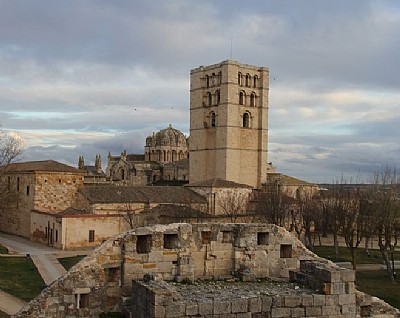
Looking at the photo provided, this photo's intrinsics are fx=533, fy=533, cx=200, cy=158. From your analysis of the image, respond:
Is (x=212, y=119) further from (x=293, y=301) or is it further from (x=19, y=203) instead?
(x=293, y=301)

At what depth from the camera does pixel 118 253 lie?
12.5m

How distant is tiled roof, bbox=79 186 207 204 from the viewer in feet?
145

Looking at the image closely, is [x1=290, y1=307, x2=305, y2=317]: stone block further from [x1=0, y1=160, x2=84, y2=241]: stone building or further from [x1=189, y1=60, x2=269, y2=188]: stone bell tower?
[x1=189, y1=60, x2=269, y2=188]: stone bell tower

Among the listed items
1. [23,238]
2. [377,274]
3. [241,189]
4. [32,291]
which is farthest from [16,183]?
[377,274]

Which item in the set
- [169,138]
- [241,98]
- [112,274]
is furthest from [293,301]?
[169,138]

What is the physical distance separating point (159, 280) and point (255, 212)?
33349mm

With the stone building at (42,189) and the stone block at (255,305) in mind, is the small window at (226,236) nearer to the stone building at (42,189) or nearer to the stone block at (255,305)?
the stone block at (255,305)

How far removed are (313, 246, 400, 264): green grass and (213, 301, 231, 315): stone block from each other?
25.9 metres

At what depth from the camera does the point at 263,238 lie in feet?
45.6

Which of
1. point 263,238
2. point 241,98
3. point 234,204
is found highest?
point 241,98

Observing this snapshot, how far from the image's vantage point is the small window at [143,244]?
1280 centimetres

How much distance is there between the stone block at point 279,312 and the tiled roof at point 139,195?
3337cm

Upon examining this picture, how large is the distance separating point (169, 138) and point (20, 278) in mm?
59364

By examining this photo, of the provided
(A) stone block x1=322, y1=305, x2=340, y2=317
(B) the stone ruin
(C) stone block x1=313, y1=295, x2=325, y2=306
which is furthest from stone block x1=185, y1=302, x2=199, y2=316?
(A) stone block x1=322, y1=305, x2=340, y2=317
